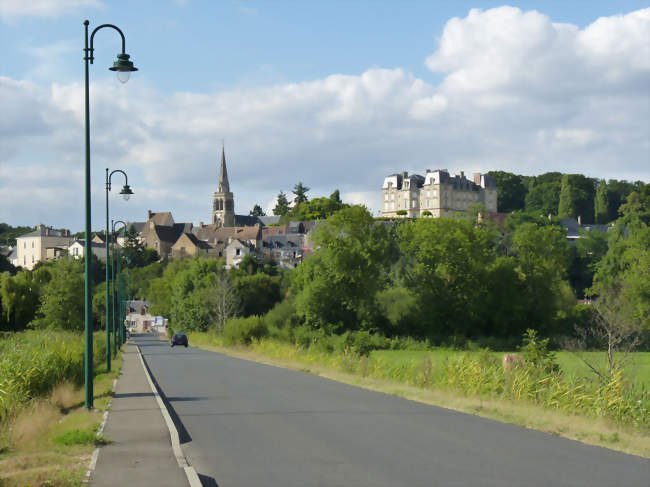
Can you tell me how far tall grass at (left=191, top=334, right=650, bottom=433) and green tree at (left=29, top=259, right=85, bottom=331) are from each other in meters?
24.4

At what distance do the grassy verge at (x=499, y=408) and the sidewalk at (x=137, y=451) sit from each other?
267 inches

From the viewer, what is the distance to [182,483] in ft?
30.1

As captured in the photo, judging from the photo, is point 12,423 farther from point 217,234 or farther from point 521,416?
point 217,234

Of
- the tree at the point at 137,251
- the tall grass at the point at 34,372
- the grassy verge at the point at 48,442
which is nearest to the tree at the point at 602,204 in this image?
the tree at the point at 137,251

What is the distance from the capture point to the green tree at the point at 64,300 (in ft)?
157

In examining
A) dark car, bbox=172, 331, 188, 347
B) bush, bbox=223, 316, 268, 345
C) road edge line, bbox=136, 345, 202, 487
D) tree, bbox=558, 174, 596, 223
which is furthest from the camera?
tree, bbox=558, 174, 596, 223

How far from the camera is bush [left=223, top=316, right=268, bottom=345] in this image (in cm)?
5816

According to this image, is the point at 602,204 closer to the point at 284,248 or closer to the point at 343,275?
the point at 284,248

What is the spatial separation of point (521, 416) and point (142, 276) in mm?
155284

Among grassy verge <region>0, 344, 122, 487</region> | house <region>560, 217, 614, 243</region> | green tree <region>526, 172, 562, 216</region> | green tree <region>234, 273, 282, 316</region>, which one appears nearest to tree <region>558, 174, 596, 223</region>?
green tree <region>526, 172, 562, 216</region>

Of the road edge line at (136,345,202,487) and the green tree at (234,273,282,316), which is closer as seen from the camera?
the road edge line at (136,345,202,487)

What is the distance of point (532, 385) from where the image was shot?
65.5 ft

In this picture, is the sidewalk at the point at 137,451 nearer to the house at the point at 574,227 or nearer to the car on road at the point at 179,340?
the car on road at the point at 179,340

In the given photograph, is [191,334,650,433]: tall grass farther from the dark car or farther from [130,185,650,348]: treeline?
the dark car
